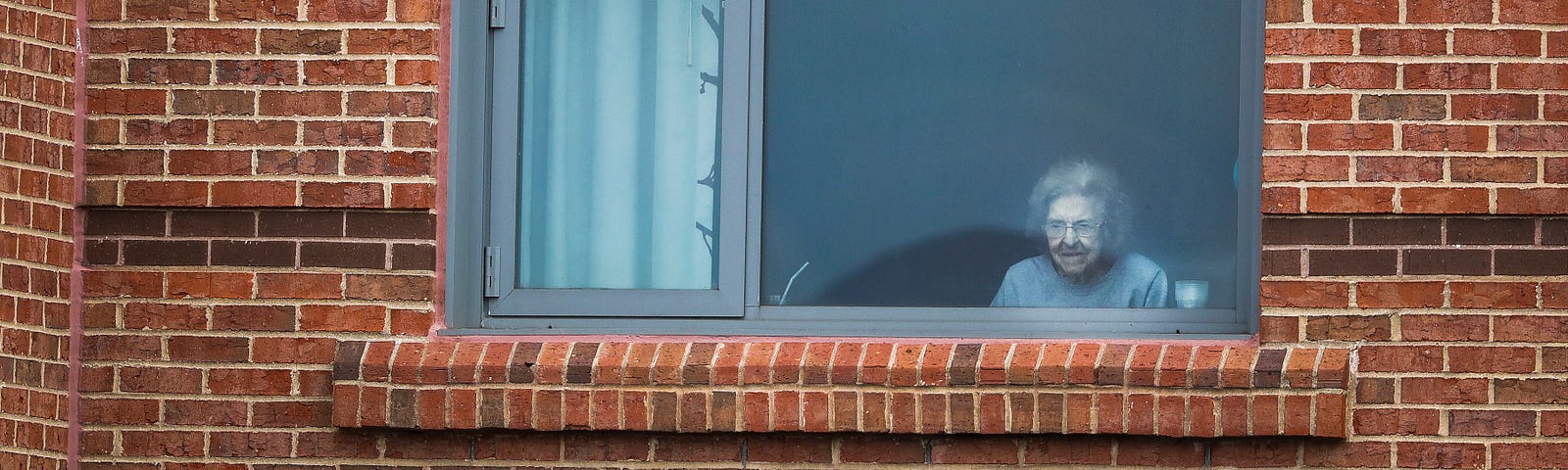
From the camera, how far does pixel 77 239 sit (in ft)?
15.8

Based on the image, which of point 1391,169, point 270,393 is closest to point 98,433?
point 270,393

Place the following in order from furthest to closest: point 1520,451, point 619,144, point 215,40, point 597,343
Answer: point 619,144 → point 215,40 → point 597,343 → point 1520,451

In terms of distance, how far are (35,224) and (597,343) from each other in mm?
1459

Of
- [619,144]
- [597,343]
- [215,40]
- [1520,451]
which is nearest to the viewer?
[1520,451]

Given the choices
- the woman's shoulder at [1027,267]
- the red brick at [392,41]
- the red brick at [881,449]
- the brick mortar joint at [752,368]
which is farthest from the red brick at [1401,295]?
the red brick at [392,41]

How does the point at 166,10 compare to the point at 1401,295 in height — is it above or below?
above

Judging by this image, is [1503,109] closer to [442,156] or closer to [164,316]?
[442,156]

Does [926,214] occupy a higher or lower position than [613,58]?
lower

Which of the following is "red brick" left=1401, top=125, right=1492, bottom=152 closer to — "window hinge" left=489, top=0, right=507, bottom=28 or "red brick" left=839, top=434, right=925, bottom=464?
"red brick" left=839, top=434, right=925, bottom=464

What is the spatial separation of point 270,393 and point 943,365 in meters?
1.76

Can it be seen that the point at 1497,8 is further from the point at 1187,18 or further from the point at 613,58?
the point at 613,58

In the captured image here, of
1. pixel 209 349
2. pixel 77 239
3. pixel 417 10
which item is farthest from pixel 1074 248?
pixel 77 239

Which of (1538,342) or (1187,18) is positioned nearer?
(1538,342)

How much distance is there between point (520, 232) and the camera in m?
4.93
